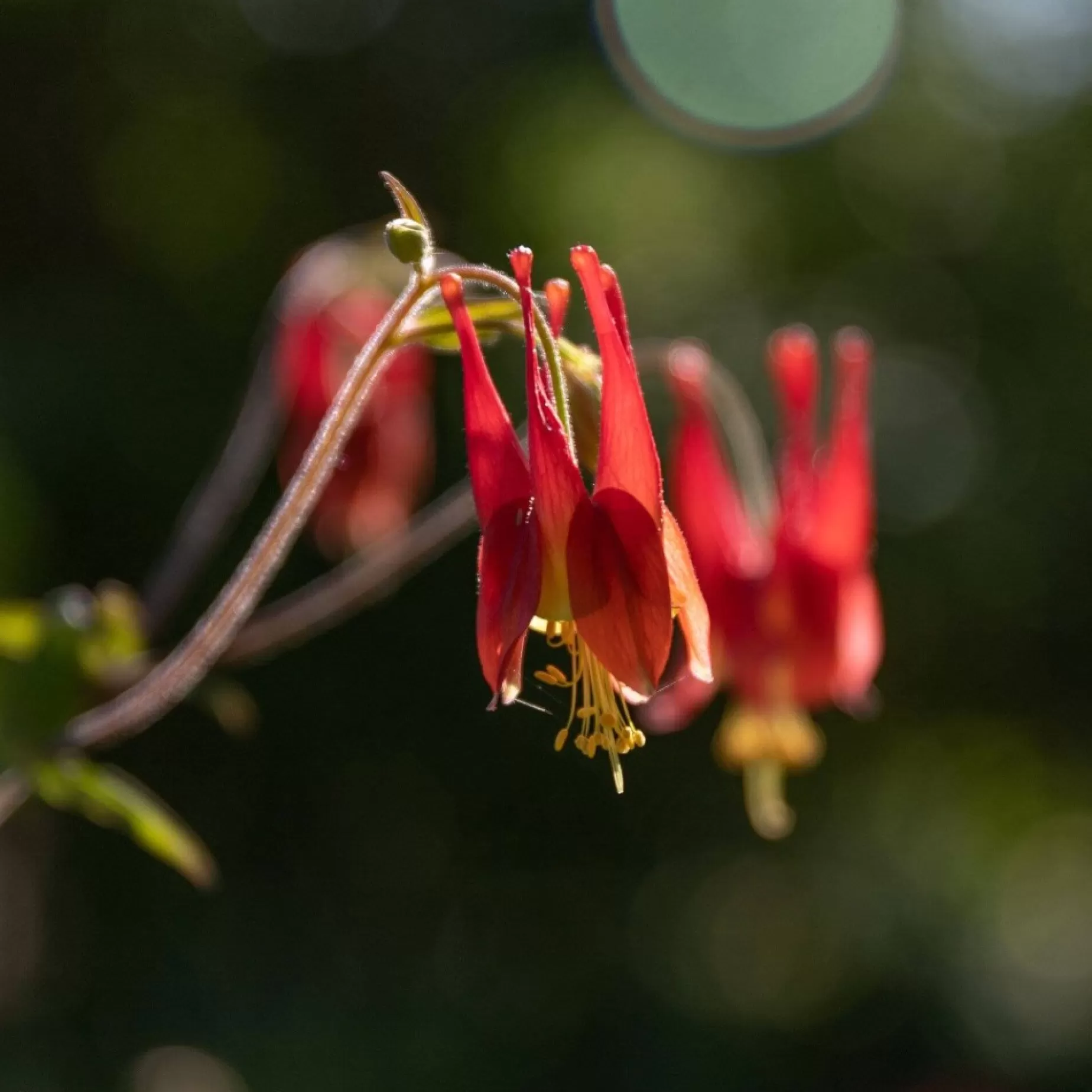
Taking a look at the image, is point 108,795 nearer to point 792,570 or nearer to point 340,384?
point 792,570

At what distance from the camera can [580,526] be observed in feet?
4.03

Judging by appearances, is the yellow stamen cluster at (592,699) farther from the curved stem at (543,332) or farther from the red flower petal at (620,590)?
the curved stem at (543,332)

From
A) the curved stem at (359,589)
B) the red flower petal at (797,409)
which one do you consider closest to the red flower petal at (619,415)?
the curved stem at (359,589)

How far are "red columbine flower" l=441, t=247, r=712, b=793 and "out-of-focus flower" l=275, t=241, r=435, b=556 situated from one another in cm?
143

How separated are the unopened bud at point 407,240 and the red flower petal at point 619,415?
14cm

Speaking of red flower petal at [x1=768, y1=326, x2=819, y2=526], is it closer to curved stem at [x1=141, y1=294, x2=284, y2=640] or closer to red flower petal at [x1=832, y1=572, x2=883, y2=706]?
red flower petal at [x1=832, y1=572, x2=883, y2=706]

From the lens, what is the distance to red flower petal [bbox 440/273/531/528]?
4.15 ft

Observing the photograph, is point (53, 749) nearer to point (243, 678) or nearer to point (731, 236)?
point (243, 678)

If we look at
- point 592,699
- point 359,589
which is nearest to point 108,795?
point 359,589

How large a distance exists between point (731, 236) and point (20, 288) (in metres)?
3.14

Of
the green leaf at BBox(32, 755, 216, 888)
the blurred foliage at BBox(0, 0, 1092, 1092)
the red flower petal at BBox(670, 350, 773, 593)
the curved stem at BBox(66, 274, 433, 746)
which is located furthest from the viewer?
the blurred foliage at BBox(0, 0, 1092, 1092)

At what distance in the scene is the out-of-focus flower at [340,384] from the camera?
2.74m

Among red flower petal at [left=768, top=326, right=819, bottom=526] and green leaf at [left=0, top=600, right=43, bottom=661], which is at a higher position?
red flower petal at [left=768, top=326, right=819, bottom=526]

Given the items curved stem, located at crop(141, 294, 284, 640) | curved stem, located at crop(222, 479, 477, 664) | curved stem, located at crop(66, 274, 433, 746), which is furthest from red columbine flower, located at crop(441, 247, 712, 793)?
curved stem, located at crop(141, 294, 284, 640)
